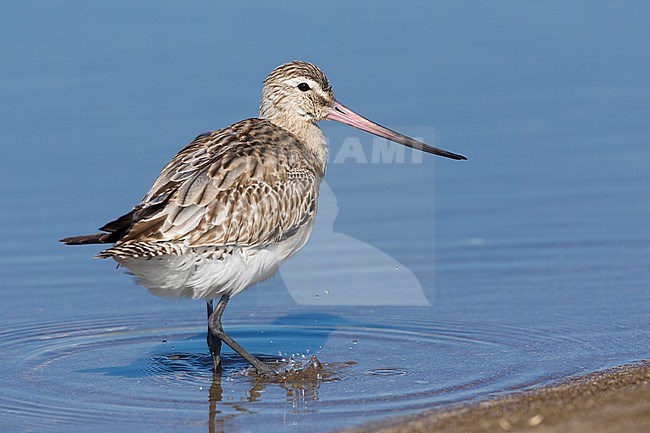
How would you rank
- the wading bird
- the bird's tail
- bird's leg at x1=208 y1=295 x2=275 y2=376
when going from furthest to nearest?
bird's leg at x1=208 y1=295 x2=275 y2=376 → the wading bird → the bird's tail

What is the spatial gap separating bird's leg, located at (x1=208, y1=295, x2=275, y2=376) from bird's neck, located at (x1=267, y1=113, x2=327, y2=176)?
1114 mm

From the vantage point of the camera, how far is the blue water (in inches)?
299

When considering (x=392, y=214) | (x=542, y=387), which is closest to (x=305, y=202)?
(x=542, y=387)

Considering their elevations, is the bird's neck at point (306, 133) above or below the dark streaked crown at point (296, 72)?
below

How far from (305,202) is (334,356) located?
3.11ft

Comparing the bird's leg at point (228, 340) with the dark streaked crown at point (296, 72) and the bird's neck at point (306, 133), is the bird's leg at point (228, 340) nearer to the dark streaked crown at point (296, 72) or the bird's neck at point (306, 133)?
the bird's neck at point (306, 133)

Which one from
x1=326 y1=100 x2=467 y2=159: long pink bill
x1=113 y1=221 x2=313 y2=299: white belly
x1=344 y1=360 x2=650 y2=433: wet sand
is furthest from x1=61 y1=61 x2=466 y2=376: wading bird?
x1=344 y1=360 x2=650 y2=433: wet sand

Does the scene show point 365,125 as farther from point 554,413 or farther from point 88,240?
point 554,413

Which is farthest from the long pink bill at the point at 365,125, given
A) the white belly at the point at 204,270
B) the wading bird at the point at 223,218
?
the white belly at the point at 204,270

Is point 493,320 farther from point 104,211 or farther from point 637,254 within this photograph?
point 104,211

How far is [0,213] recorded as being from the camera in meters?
10.5

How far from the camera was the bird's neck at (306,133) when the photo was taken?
335 inches

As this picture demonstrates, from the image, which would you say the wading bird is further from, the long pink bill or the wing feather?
the long pink bill

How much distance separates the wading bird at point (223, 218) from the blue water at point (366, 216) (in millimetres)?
617
